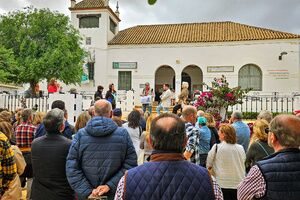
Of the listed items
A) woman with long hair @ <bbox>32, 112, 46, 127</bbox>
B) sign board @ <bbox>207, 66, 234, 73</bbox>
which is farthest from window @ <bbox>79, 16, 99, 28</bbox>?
woman with long hair @ <bbox>32, 112, 46, 127</bbox>

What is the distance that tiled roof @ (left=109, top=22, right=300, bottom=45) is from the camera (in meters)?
27.4

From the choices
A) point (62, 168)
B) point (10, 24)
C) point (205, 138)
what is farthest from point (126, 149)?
point (10, 24)

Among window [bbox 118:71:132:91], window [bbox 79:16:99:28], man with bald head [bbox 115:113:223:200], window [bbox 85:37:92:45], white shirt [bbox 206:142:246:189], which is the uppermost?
window [bbox 79:16:99:28]

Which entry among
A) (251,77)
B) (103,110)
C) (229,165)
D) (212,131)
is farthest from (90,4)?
(103,110)

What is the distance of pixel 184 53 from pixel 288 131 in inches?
1038

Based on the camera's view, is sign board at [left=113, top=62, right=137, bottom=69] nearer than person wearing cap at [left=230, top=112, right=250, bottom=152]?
No

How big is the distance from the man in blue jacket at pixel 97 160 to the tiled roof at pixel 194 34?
1002 inches

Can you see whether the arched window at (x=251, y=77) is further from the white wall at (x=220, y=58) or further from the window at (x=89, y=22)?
the window at (x=89, y=22)

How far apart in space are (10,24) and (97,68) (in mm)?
8887

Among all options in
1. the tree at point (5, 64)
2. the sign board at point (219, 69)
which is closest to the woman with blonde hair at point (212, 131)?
the tree at point (5, 64)

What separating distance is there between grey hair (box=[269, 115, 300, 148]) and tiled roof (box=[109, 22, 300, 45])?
2589 centimetres

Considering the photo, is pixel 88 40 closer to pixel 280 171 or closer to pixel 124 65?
pixel 124 65

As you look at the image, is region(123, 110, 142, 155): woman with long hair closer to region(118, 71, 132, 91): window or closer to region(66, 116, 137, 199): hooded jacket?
region(66, 116, 137, 199): hooded jacket

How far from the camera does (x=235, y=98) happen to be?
10125 mm
